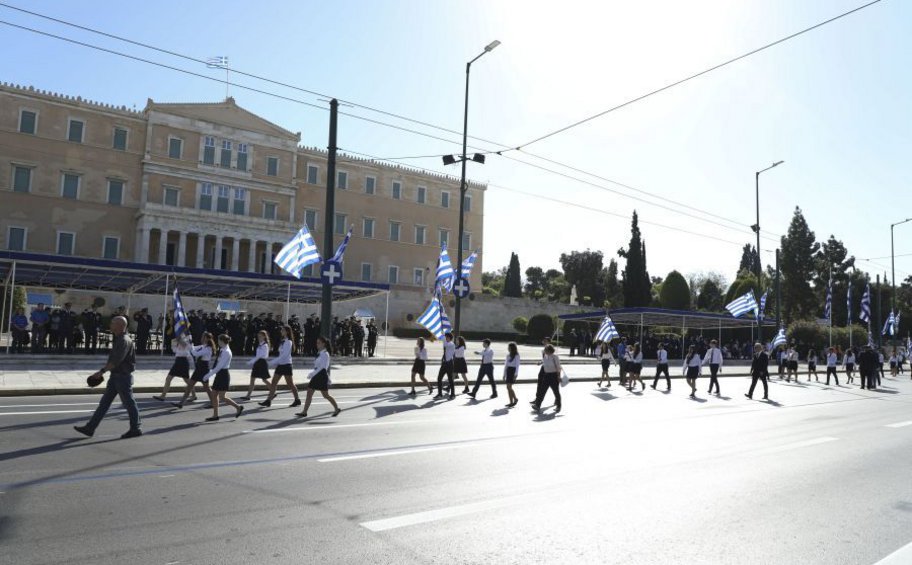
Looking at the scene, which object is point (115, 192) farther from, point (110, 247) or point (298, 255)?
point (298, 255)

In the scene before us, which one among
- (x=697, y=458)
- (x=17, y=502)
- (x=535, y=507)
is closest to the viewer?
(x=17, y=502)

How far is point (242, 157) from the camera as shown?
5659 centimetres

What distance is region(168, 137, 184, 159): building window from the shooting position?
53.0m

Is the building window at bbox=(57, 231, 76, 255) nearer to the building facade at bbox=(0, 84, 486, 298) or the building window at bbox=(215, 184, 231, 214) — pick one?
the building facade at bbox=(0, 84, 486, 298)

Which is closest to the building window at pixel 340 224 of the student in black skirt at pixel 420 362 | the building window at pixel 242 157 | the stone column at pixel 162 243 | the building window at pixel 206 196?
the building window at pixel 242 157

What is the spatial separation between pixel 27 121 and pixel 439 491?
53.6m

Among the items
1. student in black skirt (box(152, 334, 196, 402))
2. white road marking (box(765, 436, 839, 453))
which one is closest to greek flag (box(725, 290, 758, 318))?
white road marking (box(765, 436, 839, 453))

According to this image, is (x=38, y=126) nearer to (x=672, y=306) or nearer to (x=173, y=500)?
(x=173, y=500)

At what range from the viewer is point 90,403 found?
13.0 metres

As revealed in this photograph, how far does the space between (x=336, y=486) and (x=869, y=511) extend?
515 cm

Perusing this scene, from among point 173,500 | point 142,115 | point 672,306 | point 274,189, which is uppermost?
point 142,115

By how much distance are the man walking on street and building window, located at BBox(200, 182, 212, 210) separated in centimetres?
4793

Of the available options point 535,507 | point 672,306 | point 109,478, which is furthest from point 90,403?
point 672,306

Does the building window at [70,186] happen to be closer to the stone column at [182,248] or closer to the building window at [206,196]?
the stone column at [182,248]
